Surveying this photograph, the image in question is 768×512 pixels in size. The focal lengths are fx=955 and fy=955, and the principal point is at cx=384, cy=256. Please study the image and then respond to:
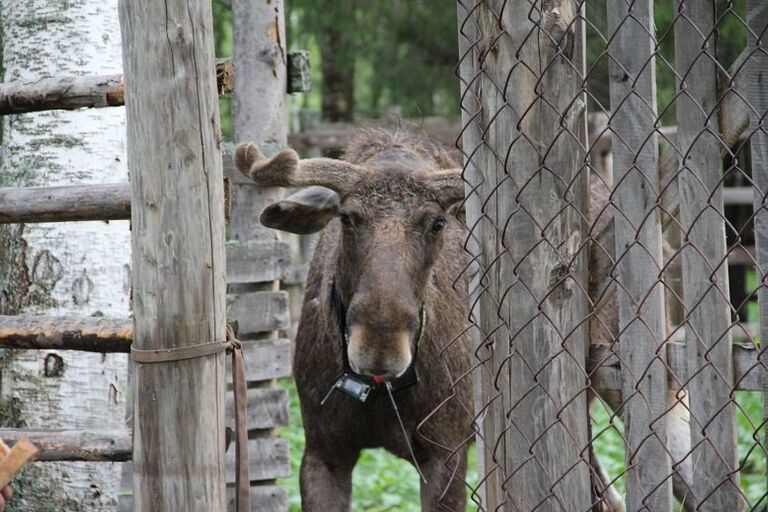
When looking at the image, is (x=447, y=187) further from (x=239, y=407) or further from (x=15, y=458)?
(x=15, y=458)

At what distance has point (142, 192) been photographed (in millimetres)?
3166

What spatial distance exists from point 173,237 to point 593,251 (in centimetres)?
147

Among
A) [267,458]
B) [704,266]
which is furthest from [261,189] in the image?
[704,266]

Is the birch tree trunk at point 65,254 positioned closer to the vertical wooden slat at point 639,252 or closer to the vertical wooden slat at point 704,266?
the vertical wooden slat at point 639,252

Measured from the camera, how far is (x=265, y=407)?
22.3ft

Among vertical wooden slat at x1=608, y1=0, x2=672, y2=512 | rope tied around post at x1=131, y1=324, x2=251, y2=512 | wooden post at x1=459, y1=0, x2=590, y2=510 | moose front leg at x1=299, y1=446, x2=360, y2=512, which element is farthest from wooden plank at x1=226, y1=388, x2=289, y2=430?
vertical wooden slat at x1=608, y1=0, x2=672, y2=512

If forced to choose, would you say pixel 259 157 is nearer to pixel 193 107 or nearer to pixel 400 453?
pixel 193 107

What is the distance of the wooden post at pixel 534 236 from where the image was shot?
3.22 metres

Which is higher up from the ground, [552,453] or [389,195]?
[389,195]

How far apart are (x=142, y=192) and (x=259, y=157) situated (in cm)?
155

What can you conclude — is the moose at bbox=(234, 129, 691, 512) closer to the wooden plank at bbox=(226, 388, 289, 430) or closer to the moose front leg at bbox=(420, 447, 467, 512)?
the moose front leg at bbox=(420, 447, 467, 512)

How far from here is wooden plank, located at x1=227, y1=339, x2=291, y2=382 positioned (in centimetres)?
678

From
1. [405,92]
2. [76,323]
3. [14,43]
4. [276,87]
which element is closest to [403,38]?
[405,92]

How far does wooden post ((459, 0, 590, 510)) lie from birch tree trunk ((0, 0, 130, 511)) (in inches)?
92.4
